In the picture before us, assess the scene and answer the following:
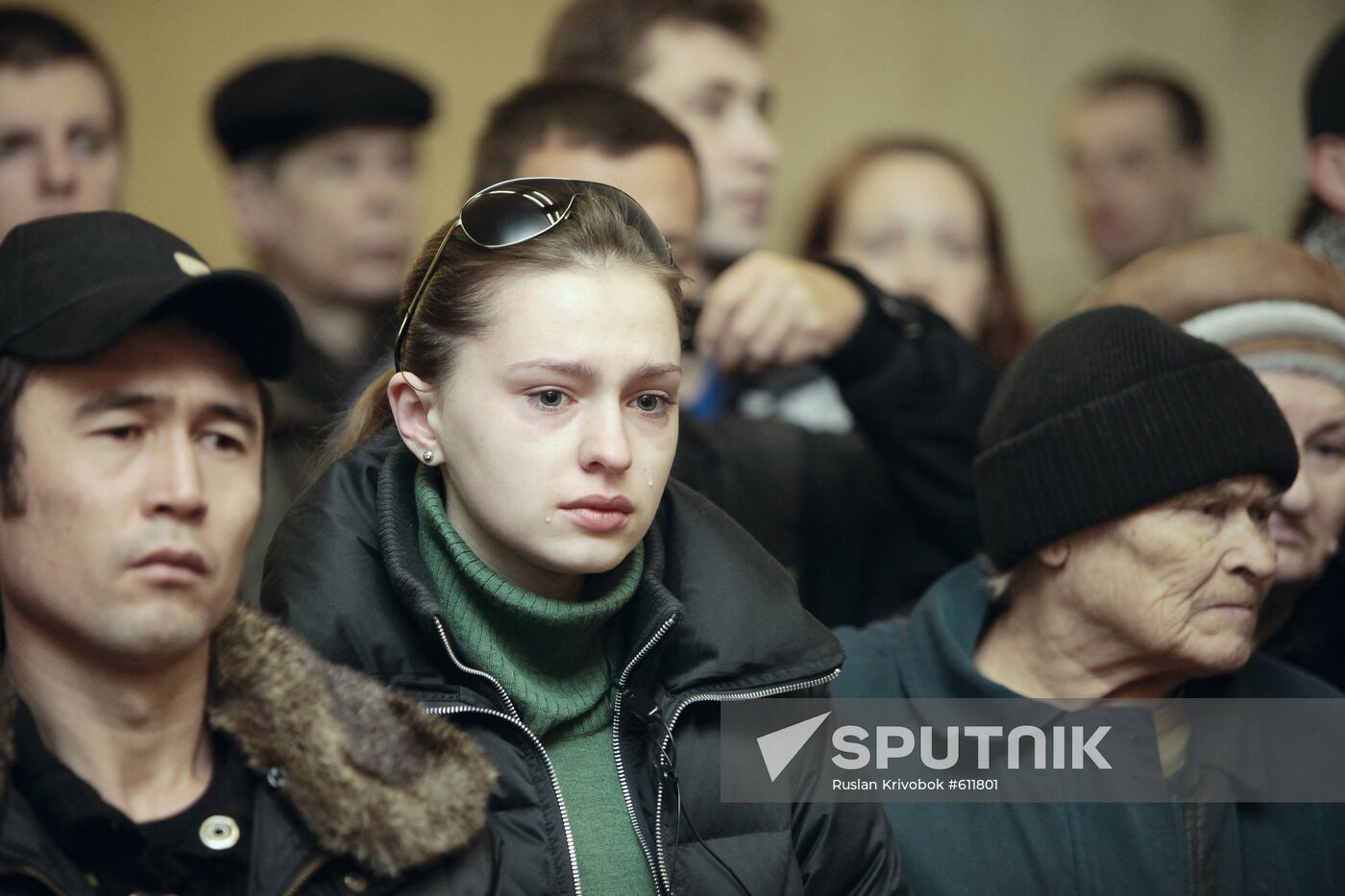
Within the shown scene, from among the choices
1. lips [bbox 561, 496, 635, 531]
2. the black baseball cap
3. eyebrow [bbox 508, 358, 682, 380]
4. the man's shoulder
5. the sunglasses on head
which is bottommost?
the man's shoulder

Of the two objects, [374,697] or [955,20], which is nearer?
[374,697]

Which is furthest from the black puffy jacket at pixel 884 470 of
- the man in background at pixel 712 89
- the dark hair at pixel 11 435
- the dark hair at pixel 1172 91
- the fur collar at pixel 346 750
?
the dark hair at pixel 1172 91

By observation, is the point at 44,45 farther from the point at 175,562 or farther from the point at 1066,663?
the point at 1066,663

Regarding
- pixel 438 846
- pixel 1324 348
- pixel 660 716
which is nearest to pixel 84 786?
pixel 438 846

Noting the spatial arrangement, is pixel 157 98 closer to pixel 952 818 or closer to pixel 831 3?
pixel 831 3

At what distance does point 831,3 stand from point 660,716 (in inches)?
149

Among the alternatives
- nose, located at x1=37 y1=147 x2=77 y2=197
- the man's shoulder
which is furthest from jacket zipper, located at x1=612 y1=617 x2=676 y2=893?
nose, located at x1=37 y1=147 x2=77 y2=197

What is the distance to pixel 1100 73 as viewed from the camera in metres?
4.88

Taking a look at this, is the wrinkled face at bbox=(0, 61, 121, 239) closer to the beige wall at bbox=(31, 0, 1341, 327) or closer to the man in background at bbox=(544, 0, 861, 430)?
the man in background at bbox=(544, 0, 861, 430)

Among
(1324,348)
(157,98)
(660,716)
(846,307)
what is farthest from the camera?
(157,98)

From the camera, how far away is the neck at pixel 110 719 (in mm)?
1512

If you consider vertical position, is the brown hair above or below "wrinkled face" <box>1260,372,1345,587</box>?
above

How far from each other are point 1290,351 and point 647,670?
1318mm

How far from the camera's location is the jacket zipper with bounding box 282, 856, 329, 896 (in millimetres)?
1507
